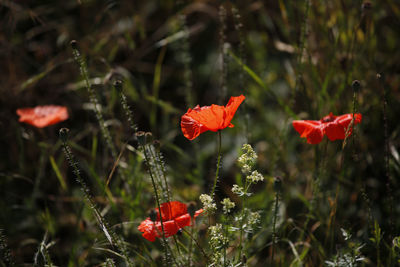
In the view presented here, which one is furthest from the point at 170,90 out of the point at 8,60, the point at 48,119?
the point at 48,119

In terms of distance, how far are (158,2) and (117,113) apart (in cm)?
133

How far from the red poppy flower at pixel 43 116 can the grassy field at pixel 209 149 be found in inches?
5.1

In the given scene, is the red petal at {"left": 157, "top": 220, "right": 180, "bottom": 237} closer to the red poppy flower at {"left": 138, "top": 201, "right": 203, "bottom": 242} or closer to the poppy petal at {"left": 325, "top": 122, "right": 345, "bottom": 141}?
the red poppy flower at {"left": 138, "top": 201, "right": 203, "bottom": 242}

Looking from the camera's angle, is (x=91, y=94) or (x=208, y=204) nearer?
(x=208, y=204)

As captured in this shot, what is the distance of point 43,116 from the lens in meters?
2.15

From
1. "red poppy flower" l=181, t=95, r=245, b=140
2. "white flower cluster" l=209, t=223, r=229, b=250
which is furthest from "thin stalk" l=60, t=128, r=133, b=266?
"red poppy flower" l=181, t=95, r=245, b=140

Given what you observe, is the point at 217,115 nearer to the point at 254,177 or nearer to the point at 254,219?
the point at 254,177

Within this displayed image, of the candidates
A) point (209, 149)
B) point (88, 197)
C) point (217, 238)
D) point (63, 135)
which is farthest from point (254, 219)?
point (209, 149)

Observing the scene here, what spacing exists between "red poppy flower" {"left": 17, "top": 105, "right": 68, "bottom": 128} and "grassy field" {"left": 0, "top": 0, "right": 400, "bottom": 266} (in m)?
0.13

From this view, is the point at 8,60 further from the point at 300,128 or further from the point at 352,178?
the point at 352,178

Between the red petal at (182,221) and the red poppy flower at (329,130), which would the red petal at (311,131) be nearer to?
the red poppy flower at (329,130)

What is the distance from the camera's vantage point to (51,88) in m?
2.99

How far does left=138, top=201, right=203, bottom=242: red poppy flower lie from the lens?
51.6 inches

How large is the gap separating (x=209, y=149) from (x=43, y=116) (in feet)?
3.59
